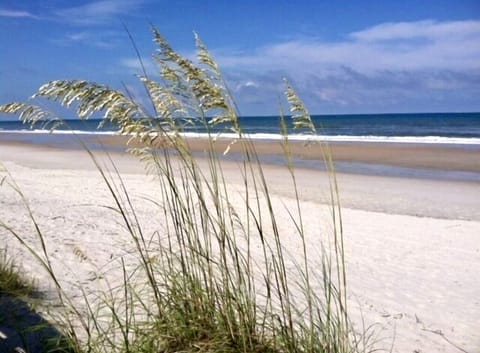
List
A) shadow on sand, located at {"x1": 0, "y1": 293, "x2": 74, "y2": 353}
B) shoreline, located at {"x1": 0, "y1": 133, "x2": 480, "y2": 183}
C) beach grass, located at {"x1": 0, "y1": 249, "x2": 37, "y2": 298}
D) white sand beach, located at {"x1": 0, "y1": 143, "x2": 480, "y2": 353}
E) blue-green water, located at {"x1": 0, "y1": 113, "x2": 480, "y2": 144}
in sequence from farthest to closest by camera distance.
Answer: blue-green water, located at {"x1": 0, "y1": 113, "x2": 480, "y2": 144} → shoreline, located at {"x1": 0, "y1": 133, "x2": 480, "y2": 183} → white sand beach, located at {"x1": 0, "y1": 143, "x2": 480, "y2": 353} → beach grass, located at {"x1": 0, "y1": 249, "x2": 37, "y2": 298} → shadow on sand, located at {"x1": 0, "y1": 293, "x2": 74, "y2": 353}

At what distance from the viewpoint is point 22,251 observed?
5.31 meters

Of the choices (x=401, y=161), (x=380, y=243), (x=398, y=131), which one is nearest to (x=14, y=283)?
(x=380, y=243)

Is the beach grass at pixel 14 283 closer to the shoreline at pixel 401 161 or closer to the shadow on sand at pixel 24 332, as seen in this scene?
the shadow on sand at pixel 24 332

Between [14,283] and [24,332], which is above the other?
[14,283]

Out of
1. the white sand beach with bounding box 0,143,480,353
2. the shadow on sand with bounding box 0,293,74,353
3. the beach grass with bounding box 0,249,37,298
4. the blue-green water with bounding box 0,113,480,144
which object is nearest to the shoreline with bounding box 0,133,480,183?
the blue-green water with bounding box 0,113,480,144

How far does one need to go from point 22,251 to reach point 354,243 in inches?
167

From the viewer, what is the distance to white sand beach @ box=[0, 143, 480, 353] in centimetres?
444

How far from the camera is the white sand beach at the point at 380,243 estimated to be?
14.6 ft

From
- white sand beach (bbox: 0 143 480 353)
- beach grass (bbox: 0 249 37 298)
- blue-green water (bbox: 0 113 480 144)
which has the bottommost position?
white sand beach (bbox: 0 143 480 353)

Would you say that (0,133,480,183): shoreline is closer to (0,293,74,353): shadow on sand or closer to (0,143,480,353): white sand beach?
(0,143,480,353): white sand beach

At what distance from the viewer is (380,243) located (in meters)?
7.37

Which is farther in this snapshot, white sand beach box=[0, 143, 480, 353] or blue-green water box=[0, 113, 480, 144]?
blue-green water box=[0, 113, 480, 144]

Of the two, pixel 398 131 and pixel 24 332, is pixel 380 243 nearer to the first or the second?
pixel 24 332

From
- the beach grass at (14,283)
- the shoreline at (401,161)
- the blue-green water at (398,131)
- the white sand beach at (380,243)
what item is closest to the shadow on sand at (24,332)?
the beach grass at (14,283)
